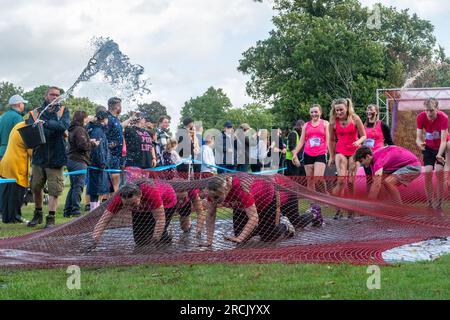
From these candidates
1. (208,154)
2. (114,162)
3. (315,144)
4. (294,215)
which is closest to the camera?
(294,215)

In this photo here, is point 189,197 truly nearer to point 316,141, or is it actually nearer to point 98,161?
point 98,161

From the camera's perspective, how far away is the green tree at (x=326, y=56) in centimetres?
4769

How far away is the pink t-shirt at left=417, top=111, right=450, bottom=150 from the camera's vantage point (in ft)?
36.2

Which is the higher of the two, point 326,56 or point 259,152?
point 326,56

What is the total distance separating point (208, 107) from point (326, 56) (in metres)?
54.3

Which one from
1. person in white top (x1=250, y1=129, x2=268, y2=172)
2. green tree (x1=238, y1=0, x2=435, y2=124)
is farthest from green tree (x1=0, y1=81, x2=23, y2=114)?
person in white top (x1=250, y1=129, x2=268, y2=172)

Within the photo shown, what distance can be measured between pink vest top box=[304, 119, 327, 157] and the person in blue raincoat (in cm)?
345

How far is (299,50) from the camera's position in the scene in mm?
47938

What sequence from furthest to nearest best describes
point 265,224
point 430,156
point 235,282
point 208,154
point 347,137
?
1. point 208,154
2. point 430,156
3. point 347,137
4. point 265,224
5. point 235,282

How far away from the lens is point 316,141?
11.9 meters

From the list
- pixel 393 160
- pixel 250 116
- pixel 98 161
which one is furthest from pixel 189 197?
pixel 250 116

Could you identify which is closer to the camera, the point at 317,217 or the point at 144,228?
the point at 144,228
